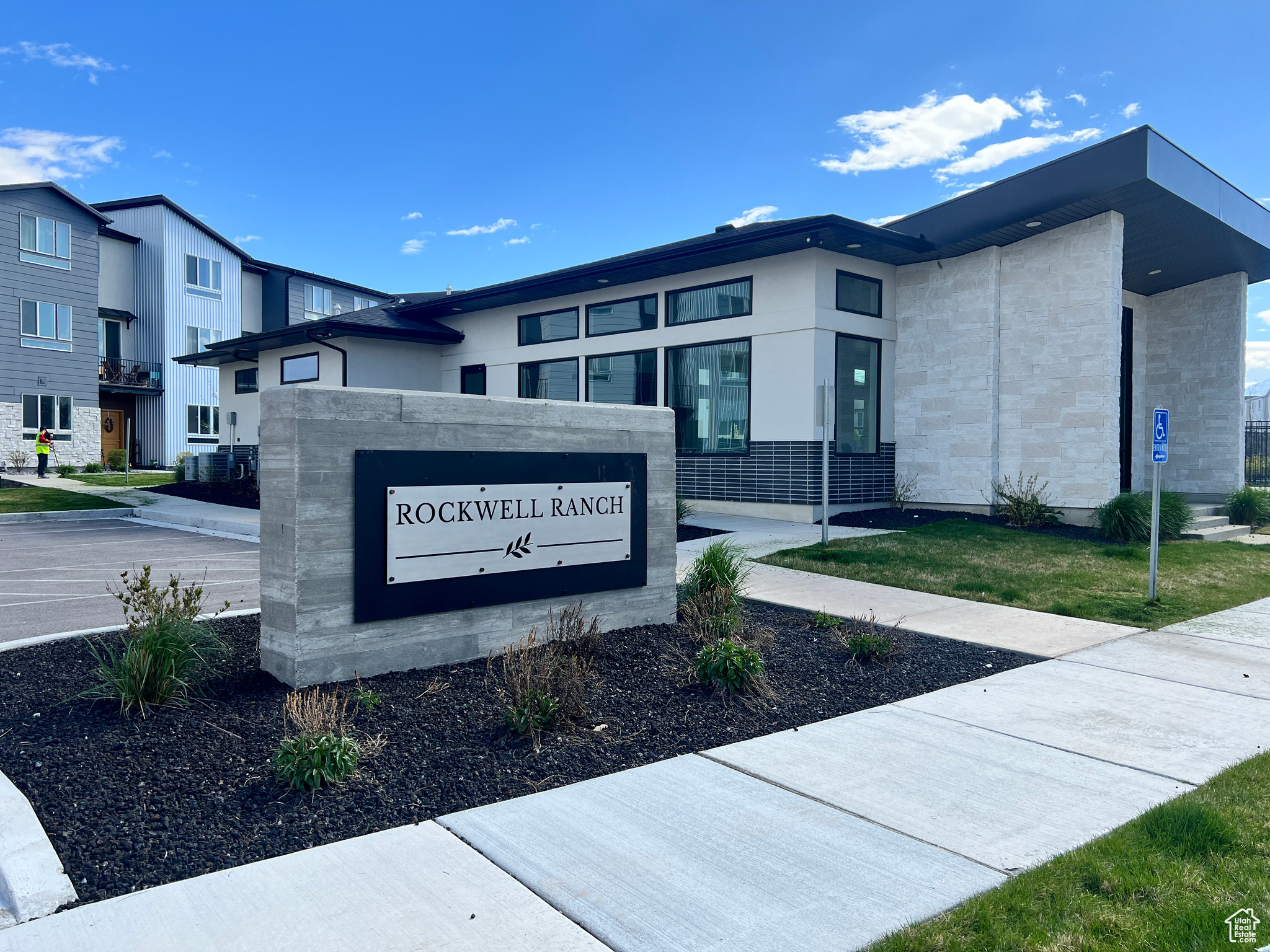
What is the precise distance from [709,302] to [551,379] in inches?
187

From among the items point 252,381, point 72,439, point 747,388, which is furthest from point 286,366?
point 72,439

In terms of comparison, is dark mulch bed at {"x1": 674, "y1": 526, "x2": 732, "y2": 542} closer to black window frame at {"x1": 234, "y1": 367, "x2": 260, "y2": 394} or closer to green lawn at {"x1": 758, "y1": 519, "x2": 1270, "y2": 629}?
green lawn at {"x1": 758, "y1": 519, "x2": 1270, "y2": 629}

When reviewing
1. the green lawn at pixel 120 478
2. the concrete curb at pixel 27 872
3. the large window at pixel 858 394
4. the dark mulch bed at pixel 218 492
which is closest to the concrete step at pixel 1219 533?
the large window at pixel 858 394

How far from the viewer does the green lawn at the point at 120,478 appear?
85.9ft

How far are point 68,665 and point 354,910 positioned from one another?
12.5 feet

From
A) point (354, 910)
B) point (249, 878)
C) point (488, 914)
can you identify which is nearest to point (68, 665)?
point (249, 878)

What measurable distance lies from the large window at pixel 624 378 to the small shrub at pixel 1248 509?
11882 millimetres

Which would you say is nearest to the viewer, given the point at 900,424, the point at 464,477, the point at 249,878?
the point at 249,878

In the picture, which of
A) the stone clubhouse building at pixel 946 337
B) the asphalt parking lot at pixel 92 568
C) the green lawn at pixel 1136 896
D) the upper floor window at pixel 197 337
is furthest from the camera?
the upper floor window at pixel 197 337

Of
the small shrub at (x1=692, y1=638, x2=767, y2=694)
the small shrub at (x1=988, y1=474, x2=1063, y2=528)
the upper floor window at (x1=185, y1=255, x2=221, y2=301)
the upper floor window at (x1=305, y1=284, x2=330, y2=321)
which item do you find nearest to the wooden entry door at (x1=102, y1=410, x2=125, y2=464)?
the upper floor window at (x1=185, y1=255, x2=221, y2=301)

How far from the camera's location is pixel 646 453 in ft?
22.9

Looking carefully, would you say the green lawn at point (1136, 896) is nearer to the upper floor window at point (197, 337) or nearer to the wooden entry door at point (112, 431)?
the upper floor window at point (197, 337)

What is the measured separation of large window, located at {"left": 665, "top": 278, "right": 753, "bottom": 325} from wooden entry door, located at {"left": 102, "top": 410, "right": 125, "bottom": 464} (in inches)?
1190

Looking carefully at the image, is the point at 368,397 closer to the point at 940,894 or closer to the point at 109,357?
the point at 940,894
